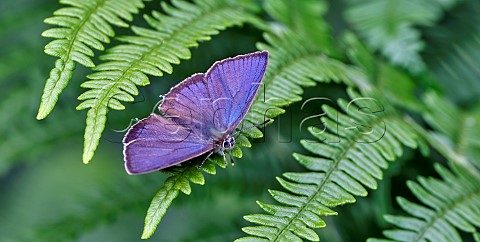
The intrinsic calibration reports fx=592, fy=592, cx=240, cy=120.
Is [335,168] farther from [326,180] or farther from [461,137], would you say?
[461,137]

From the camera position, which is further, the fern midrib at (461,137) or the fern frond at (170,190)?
the fern midrib at (461,137)

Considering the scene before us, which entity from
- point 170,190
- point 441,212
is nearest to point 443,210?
point 441,212

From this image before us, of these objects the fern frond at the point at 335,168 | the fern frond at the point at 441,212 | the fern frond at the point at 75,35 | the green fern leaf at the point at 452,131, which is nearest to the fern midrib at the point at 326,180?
the fern frond at the point at 335,168

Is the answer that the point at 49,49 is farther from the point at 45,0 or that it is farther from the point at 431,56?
the point at 431,56

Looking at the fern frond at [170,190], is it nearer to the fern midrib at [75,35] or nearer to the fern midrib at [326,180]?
the fern midrib at [326,180]

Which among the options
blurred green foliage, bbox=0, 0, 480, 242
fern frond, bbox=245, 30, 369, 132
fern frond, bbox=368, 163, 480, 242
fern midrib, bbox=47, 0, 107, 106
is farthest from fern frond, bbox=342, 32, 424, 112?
fern midrib, bbox=47, 0, 107, 106

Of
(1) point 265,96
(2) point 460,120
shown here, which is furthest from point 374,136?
Answer: (2) point 460,120

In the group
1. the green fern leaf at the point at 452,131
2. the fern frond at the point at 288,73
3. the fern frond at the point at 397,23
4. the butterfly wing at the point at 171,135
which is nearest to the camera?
the butterfly wing at the point at 171,135
